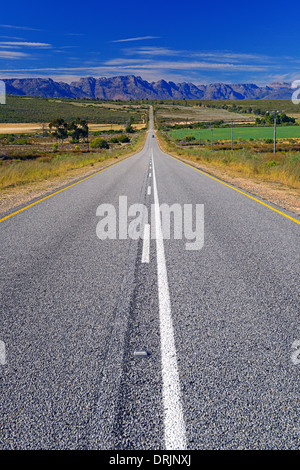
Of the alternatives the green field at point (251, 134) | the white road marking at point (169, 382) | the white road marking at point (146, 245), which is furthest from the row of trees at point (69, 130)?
the white road marking at point (169, 382)

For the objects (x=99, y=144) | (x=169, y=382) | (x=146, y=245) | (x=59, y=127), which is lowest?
(x=169, y=382)

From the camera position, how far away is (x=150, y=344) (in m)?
3.38

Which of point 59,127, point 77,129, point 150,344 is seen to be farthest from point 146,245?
point 77,129

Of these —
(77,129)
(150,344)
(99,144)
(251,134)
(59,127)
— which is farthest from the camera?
(251,134)

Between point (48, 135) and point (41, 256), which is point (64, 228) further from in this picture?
point (48, 135)

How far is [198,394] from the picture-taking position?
2.71 meters

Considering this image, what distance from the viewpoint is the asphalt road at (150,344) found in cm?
240

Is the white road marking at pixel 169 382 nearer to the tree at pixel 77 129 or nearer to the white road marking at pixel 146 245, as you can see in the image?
the white road marking at pixel 146 245

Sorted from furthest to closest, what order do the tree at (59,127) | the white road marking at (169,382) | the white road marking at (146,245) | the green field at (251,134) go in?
1. the green field at (251,134)
2. the tree at (59,127)
3. the white road marking at (146,245)
4. the white road marking at (169,382)

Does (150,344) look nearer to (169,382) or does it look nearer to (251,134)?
(169,382)

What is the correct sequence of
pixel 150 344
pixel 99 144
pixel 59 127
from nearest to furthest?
pixel 150 344 < pixel 99 144 < pixel 59 127

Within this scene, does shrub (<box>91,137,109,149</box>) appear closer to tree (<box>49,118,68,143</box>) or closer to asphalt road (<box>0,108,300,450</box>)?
tree (<box>49,118,68,143</box>)

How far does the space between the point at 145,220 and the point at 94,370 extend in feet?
20.4
